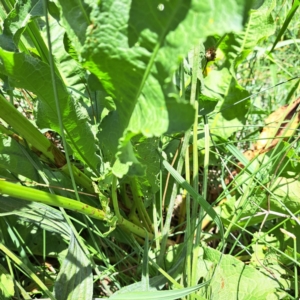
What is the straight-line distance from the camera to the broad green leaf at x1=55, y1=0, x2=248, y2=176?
34 centimetres

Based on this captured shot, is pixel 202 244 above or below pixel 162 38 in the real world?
below

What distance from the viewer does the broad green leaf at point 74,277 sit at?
2.09 ft

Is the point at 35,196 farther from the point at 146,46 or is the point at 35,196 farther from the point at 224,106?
the point at 224,106

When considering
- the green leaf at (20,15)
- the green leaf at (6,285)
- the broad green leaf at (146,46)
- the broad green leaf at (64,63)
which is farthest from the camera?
the broad green leaf at (64,63)

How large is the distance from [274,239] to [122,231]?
1.17 feet

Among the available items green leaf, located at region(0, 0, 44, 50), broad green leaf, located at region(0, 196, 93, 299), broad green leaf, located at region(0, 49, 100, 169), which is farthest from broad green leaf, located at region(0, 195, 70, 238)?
green leaf, located at region(0, 0, 44, 50)

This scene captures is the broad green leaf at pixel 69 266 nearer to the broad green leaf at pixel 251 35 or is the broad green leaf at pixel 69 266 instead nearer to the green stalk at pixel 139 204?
the green stalk at pixel 139 204

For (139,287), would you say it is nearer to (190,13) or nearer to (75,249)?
(75,249)

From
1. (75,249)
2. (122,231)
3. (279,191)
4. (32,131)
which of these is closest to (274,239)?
(279,191)

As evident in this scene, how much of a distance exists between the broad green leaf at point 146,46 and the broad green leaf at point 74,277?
25cm

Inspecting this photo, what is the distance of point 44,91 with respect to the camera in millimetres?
617

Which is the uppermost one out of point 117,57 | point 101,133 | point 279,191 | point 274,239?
point 117,57

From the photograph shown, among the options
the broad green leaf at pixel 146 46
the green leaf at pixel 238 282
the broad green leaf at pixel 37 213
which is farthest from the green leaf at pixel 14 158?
the green leaf at pixel 238 282

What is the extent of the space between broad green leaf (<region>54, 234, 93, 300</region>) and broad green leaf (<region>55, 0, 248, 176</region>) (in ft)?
0.83
